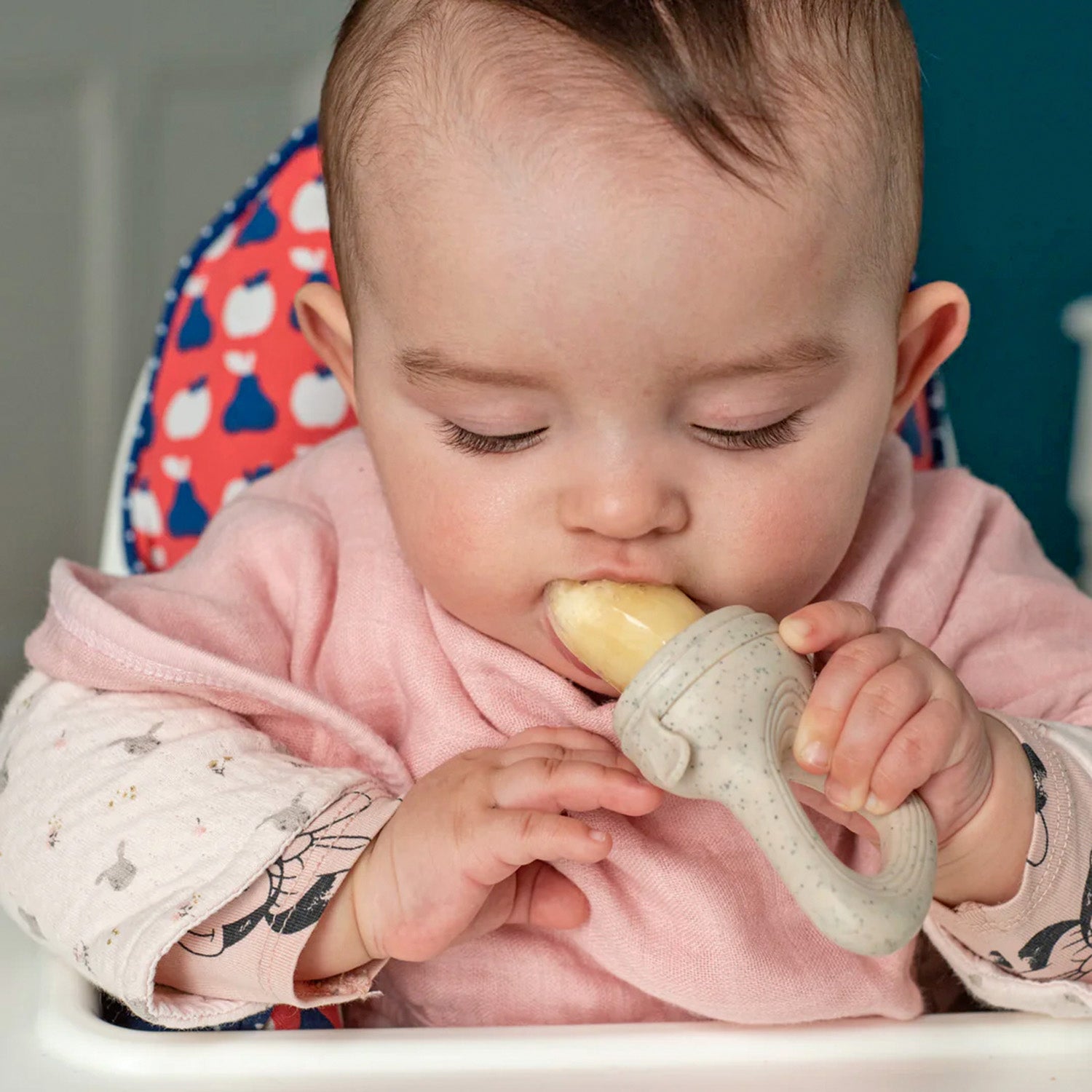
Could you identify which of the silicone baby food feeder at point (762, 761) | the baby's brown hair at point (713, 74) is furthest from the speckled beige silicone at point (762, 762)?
the baby's brown hair at point (713, 74)

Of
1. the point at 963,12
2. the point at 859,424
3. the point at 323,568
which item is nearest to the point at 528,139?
the point at 859,424

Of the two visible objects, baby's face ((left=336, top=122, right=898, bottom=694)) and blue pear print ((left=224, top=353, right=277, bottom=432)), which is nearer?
baby's face ((left=336, top=122, right=898, bottom=694))

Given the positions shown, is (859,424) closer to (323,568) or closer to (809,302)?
(809,302)

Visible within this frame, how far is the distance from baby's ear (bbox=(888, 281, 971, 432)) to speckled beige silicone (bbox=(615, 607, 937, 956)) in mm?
266

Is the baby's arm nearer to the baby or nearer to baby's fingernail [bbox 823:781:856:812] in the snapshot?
the baby

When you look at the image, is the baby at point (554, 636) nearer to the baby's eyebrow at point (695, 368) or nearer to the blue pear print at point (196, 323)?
the baby's eyebrow at point (695, 368)

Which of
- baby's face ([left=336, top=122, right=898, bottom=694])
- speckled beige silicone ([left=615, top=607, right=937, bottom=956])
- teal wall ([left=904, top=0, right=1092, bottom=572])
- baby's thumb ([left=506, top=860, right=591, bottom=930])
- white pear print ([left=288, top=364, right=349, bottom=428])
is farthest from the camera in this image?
teal wall ([left=904, top=0, right=1092, bottom=572])

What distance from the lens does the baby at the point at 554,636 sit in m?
0.71

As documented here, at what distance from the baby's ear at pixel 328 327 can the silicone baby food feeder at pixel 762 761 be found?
33 centimetres

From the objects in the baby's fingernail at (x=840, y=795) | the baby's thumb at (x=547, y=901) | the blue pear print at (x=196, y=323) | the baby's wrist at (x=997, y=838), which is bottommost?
the baby's thumb at (x=547, y=901)

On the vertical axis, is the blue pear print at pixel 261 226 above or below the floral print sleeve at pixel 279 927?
above

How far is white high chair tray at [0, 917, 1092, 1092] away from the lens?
70cm

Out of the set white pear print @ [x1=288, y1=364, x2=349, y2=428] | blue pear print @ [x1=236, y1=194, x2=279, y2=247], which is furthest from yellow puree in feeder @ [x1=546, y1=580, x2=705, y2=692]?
blue pear print @ [x1=236, y1=194, x2=279, y2=247]

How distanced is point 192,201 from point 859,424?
61.4 inches
